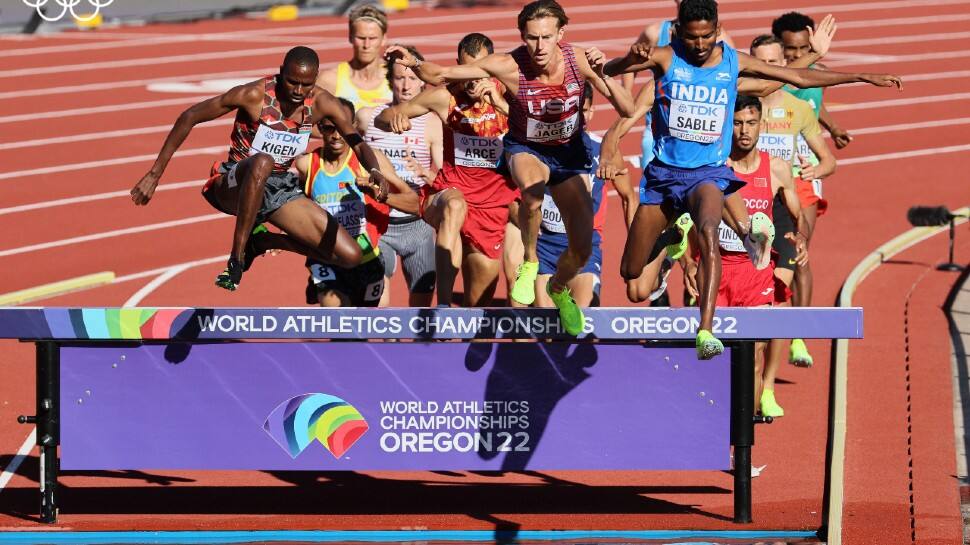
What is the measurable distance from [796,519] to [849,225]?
8175 millimetres

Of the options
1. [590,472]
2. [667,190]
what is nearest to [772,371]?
[590,472]

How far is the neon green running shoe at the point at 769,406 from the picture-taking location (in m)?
10.6

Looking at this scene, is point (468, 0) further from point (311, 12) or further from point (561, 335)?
point (561, 335)

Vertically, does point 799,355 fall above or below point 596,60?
below

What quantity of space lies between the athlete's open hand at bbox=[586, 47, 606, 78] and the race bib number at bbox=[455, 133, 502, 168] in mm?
1658

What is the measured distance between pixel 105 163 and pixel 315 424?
36.4ft

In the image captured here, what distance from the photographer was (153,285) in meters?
14.6

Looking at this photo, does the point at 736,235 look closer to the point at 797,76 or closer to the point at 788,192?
the point at 788,192

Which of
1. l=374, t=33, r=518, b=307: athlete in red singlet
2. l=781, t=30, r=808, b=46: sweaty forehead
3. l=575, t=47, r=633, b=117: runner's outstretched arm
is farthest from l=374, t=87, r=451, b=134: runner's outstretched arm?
l=781, t=30, r=808, b=46: sweaty forehead

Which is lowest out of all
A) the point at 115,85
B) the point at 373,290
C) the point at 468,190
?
the point at 373,290

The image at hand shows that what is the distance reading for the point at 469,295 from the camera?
35.4ft

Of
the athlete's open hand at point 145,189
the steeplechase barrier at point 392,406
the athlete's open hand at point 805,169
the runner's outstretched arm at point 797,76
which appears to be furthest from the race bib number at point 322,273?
the athlete's open hand at point 805,169

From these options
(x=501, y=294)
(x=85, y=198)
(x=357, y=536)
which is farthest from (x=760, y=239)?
(x=85, y=198)

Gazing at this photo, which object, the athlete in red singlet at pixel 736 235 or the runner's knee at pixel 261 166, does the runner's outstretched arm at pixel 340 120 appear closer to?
the runner's knee at pixel 261 166
